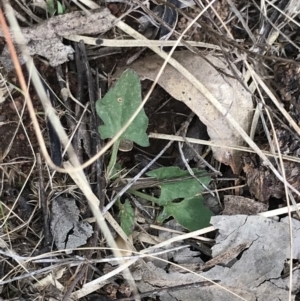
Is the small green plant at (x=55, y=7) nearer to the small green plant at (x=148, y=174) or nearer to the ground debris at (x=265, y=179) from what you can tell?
the small green plant at (x=148, y=174)

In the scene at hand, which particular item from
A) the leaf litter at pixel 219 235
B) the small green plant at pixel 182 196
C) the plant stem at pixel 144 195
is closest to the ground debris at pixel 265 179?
the leaf litter at pixel 219 235

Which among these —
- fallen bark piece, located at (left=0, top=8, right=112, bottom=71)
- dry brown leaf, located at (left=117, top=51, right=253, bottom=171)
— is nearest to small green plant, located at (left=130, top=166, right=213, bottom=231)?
dry brown leaf, located at (left=117, top=51, right=253, bottom=171)

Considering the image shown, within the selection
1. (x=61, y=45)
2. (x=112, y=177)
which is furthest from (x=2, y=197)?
(x=61, y=45)

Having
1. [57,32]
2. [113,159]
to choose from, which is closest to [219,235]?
[113,159]

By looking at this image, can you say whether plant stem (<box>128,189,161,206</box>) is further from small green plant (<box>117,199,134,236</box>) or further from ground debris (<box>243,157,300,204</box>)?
ground debris (<box>243,157,300,204</box>)

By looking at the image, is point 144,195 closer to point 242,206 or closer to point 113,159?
point 113,159
